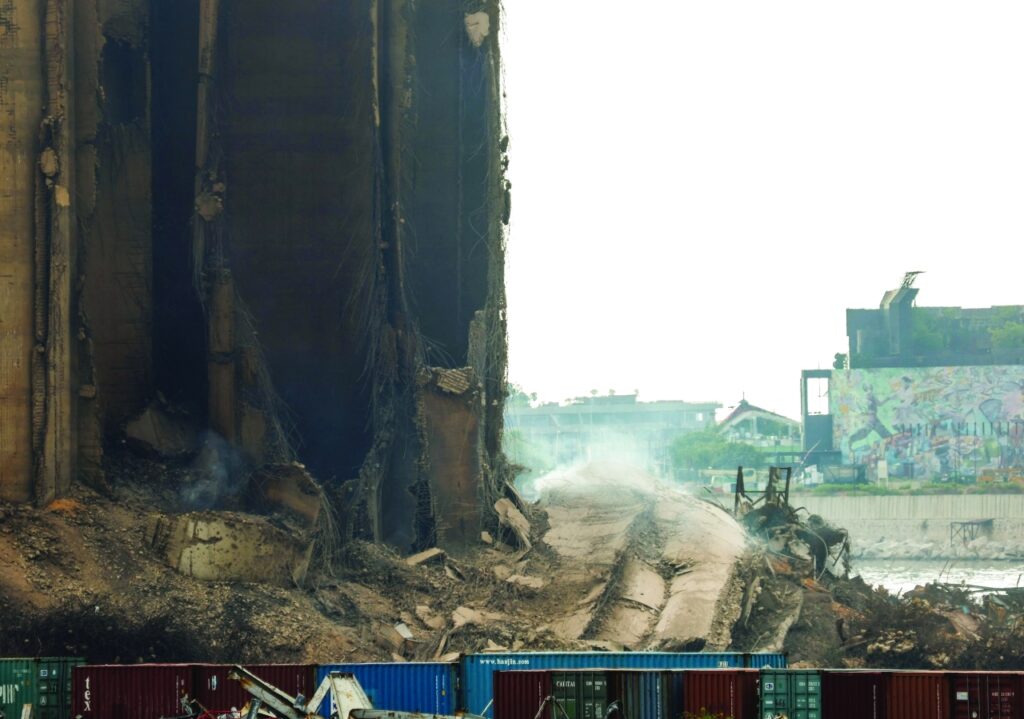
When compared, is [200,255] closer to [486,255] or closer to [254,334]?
[254,334]

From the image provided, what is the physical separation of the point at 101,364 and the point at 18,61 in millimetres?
6041

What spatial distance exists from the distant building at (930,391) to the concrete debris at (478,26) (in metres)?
63.4

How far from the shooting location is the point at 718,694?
57.3 feet

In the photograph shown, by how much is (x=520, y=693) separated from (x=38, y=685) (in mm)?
5939

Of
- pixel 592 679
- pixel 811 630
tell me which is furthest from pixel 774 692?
pixel 811 630

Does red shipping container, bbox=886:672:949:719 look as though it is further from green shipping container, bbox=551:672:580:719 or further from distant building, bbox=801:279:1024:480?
distant building, bbox=801:279:1024:480

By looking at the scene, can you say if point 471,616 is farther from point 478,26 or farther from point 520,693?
point 478,26

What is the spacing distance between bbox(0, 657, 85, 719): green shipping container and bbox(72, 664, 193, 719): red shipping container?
14.6 inches

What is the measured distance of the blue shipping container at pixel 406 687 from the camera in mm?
18219

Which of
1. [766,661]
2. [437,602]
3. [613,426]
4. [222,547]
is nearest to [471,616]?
[437,602]

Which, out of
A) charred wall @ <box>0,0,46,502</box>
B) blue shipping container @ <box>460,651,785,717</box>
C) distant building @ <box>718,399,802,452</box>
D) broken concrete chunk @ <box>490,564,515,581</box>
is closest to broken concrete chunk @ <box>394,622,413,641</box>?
broken concrete chunk @ <box>490,564,515,581</box>

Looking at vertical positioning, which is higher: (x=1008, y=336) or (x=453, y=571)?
(x=1008, y=336)

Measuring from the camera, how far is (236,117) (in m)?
28.7

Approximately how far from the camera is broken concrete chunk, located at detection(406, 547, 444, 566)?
27.8 metres
